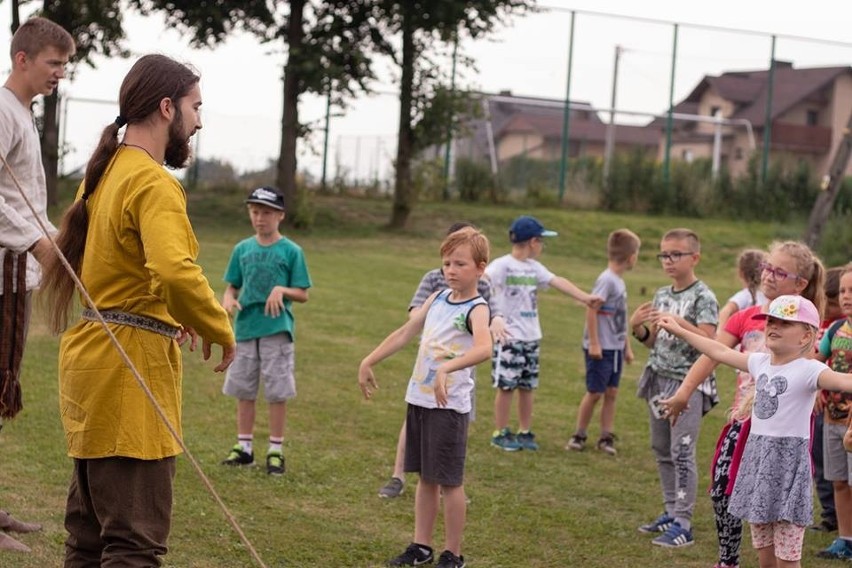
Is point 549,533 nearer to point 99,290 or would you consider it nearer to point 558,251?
point 99,290

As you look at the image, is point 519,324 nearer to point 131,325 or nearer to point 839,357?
point 839,357

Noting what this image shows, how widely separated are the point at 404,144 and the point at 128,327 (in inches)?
826

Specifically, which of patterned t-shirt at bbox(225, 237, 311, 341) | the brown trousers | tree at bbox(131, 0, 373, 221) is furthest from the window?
the brown trousers

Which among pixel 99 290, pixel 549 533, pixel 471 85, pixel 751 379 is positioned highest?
pixel 471 85

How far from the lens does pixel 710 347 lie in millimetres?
5414

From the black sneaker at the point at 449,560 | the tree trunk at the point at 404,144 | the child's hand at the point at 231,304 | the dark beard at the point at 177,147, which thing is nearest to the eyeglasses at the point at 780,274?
the black sneaker at the point at 449,560

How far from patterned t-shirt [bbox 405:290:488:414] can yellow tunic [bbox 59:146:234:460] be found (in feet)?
6.36

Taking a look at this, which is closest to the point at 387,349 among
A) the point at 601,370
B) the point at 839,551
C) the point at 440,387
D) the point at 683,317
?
the point at 440,387

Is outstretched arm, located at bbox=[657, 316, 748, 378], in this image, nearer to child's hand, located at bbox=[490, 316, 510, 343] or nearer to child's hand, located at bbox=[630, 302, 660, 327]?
child's hand, located at bbox=[630, 302, 660, 327]

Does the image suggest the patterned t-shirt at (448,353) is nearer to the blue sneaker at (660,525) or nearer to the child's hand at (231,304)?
the blue sneaker at (660,525)

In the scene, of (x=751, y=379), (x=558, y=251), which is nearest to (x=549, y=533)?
(x=751, y=379)

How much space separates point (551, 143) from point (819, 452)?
83.5 feet

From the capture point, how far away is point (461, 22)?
2383 centimetres

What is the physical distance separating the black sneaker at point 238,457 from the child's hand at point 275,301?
88cm
